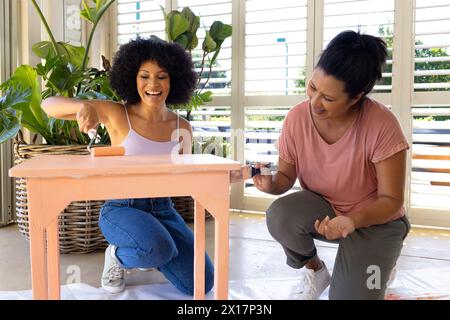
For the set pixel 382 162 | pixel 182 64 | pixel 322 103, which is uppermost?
pixel 182 64

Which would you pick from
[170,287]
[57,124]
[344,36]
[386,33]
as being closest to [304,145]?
[344,36]

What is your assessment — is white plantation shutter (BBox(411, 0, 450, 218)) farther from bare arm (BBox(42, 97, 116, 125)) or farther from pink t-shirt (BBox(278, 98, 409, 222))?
bare arm (BBox(42, 97, 116, 125))

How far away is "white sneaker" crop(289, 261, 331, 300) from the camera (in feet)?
4.27

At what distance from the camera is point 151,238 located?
124cm

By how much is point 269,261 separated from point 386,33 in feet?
4.56

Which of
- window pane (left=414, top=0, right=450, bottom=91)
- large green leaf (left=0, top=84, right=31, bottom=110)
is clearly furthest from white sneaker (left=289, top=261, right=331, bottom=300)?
window pane (left=414, top=0, right=450, bottom=91)

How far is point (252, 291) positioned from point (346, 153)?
56 centimetres

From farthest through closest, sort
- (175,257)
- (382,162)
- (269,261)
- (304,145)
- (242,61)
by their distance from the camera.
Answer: (242,61)
(269,261)
(175,257)
(304,145)
(382,162)

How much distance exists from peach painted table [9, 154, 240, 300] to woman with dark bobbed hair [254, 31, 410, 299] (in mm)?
261

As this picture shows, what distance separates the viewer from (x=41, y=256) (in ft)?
2.83

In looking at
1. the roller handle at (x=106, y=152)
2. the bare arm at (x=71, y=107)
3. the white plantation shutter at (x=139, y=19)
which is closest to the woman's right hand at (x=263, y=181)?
the roller handle at (x=106, y=152)

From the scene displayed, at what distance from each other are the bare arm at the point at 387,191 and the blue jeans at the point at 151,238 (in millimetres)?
552

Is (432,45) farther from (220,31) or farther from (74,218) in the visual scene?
Answer: (74,218)

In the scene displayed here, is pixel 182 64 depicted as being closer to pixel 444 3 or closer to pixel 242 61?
pixel 242 61
